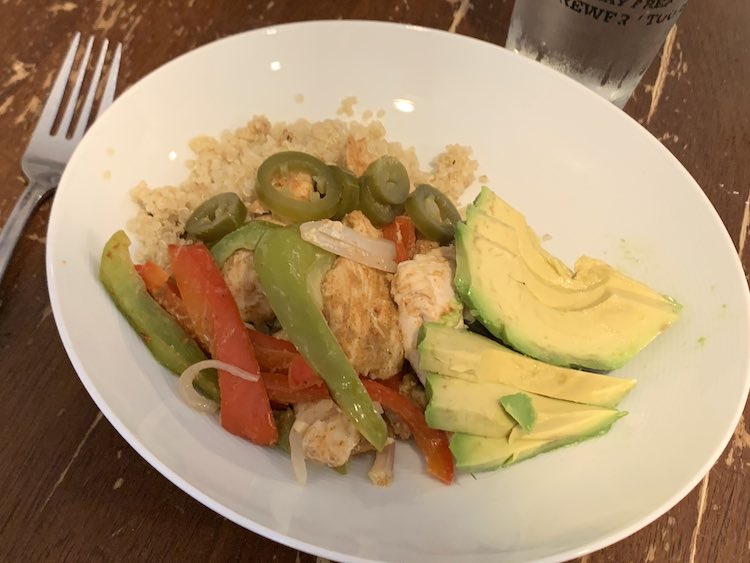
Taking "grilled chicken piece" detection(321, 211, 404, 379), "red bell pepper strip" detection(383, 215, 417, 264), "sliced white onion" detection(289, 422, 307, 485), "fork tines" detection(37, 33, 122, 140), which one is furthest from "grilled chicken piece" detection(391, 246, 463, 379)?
"fork tines" detection(37, 33, 122, 140)

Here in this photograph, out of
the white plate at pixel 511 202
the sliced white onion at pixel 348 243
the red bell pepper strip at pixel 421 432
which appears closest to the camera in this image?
the white plate at pixel 511 202

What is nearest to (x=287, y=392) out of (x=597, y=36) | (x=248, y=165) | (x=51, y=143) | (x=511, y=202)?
(x=248, y=165)

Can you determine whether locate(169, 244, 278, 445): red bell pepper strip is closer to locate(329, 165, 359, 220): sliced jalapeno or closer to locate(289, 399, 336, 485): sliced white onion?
locate(289, 399, 336, 485): sliced white onion

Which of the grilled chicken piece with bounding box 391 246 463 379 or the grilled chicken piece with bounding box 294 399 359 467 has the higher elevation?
the grilled chicken piece with bounding box 391 246 463 379

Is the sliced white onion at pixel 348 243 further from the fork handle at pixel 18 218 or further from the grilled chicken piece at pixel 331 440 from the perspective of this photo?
the fork handle at pixel 18 218

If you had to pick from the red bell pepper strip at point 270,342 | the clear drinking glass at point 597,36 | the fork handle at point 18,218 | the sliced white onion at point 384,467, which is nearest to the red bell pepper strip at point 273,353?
the red bell pepper strip at point 270,342

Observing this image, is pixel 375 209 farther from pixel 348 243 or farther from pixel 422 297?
pixel 422 297
